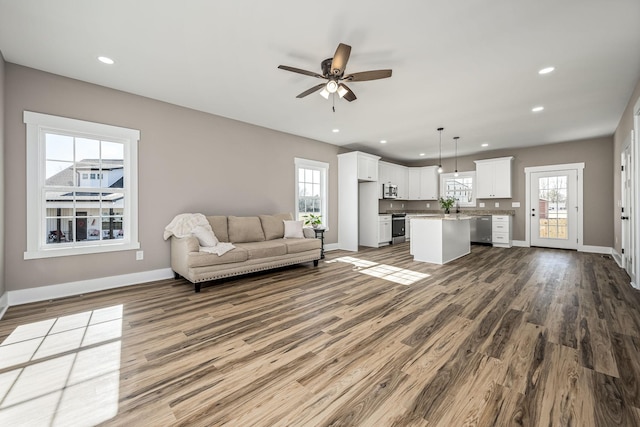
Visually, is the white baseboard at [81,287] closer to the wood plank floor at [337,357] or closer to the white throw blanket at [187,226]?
the wood plank floor at [337,357]

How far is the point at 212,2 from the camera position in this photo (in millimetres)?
2203

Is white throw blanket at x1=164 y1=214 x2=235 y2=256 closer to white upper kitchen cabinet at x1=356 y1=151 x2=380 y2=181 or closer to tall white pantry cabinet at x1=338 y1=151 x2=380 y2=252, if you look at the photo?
tall white pantry cabinet at x1=338 y1=151 x2=380 y2=252

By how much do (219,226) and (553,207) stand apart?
26.0ft

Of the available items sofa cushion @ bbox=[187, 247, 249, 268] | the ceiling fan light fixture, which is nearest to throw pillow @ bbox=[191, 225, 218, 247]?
sofa cushion @ bbox=[187, 247, 249, 268]

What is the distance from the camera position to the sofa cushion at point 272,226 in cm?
502

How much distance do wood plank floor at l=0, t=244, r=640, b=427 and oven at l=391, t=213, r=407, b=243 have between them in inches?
168

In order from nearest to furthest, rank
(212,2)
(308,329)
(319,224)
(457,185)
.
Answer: (212,2) → (308,329) → (319,224) → (457,185)

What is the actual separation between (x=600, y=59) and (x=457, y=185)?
5.72 meters

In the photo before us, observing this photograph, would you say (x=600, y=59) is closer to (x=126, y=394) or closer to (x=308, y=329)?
(x=308, y=329)

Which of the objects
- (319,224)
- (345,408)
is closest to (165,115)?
(319,224)

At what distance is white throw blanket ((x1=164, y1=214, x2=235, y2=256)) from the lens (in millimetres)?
3879

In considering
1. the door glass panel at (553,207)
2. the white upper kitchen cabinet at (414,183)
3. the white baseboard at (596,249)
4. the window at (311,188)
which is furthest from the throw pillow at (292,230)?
the white baseboard at (596,249)

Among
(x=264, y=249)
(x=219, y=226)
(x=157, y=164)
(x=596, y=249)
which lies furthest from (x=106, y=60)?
(x=596, y=249)

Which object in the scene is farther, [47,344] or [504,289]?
[504,289]
